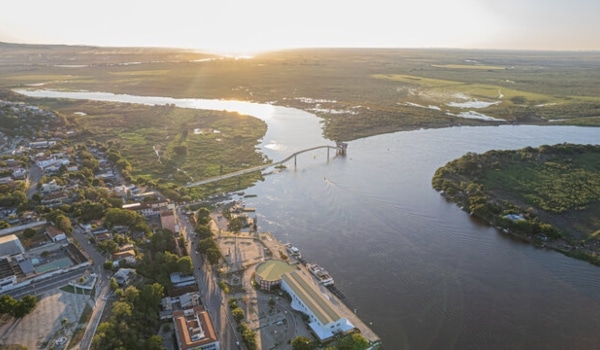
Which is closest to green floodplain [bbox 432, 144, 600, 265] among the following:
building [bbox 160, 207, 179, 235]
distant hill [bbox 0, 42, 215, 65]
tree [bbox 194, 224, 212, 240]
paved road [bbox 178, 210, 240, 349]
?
tree [bbox 194, 224, 212, 240]

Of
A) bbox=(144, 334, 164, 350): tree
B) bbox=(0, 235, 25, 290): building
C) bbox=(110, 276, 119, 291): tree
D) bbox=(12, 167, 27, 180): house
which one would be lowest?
bbox=(144, 334, 164, 350): tree

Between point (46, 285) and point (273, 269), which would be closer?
point (46, 285)

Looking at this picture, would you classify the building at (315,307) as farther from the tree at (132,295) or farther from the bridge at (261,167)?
the bridge at (261,167)

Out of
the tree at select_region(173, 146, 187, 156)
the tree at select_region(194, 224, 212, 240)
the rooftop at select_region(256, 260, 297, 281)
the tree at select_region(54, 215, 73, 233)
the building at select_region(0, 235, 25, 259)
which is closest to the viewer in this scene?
the building at select_region(0, 235, 25, 259)

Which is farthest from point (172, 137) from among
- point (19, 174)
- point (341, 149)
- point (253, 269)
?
point (253, 269)

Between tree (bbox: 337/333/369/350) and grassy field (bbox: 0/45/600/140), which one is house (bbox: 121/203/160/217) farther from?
grassy field (bbox: 0/45/600/140)

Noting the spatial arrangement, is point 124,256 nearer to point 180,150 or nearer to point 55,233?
point 55,233
